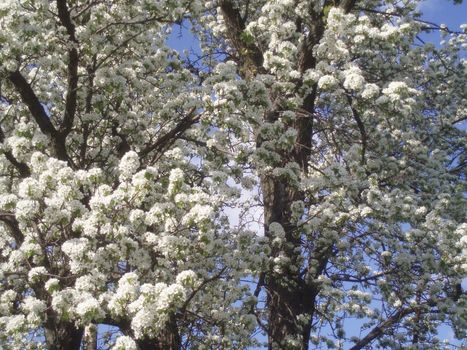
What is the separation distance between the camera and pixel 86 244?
21.5 feet

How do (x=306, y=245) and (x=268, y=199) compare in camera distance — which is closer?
(x=306, y=245)

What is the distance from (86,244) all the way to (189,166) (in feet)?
11.1

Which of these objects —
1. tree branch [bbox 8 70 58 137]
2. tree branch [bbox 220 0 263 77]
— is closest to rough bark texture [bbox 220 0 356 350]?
tree branch [bbox 220 0 263 77]

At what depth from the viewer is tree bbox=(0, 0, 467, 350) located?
6.82 m

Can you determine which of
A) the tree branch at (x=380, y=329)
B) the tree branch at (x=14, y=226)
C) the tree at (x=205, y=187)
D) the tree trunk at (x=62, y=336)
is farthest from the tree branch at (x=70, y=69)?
the tree branch at (x=380, y=329)

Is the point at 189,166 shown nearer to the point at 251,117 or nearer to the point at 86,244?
the point at 251,117

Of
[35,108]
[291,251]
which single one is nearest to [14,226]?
[35,108]

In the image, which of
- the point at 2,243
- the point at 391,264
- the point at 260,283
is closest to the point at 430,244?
the point at 391,264

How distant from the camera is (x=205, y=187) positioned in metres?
9.73

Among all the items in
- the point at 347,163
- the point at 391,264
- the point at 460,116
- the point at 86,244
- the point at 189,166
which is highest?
the point at 460,116

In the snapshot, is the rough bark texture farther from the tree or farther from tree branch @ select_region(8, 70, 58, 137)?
tree branch @ select_region(8, 70, 58, 137)

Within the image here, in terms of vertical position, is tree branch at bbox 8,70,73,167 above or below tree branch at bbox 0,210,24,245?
above

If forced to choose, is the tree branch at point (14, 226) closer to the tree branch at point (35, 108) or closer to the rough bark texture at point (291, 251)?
the tree branch at point (35, 108)

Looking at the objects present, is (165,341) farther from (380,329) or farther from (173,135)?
(380,329)
